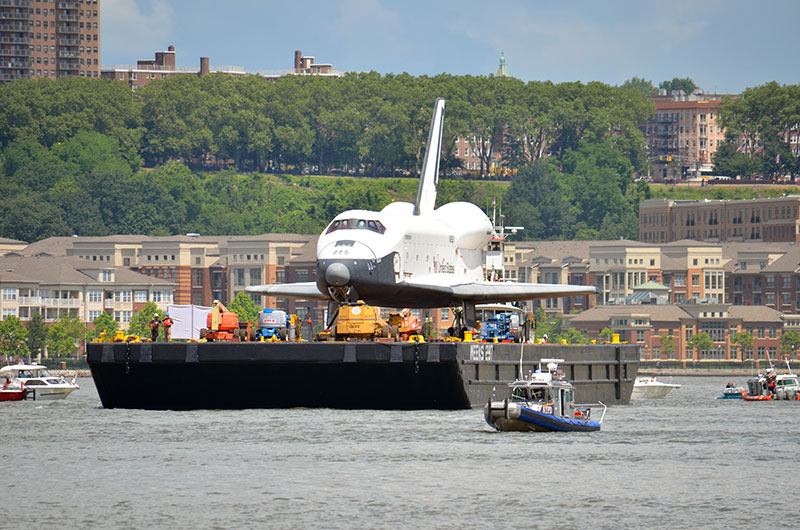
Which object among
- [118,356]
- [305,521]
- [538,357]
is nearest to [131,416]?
[118,356]

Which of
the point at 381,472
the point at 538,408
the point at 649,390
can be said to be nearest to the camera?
the point at 381,472

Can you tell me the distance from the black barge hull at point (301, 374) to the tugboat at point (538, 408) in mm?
3873

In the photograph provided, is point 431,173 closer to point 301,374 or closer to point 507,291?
point 507,291

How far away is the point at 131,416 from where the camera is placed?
100188mm

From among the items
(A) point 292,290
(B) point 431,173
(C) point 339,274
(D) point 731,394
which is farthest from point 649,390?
(C) point 339,274

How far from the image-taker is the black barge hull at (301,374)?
94.5 meters

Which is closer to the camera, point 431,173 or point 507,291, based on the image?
point 507,291

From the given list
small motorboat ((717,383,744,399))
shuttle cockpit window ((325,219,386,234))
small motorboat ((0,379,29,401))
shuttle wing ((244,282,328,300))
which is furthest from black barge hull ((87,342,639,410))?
small motorboat ((717,383,744,399))

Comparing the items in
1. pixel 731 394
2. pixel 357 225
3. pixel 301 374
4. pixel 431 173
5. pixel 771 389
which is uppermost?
pixel 431 173

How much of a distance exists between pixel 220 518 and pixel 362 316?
32.2m

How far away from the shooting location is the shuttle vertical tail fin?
113 meters

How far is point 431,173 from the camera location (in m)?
118

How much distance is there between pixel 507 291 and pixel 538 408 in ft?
57.4

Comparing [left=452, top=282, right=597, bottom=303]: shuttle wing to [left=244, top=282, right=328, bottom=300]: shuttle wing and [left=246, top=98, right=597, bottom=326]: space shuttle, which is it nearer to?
[left=246, top=98, right=597, bottom=326]: space shuttle
